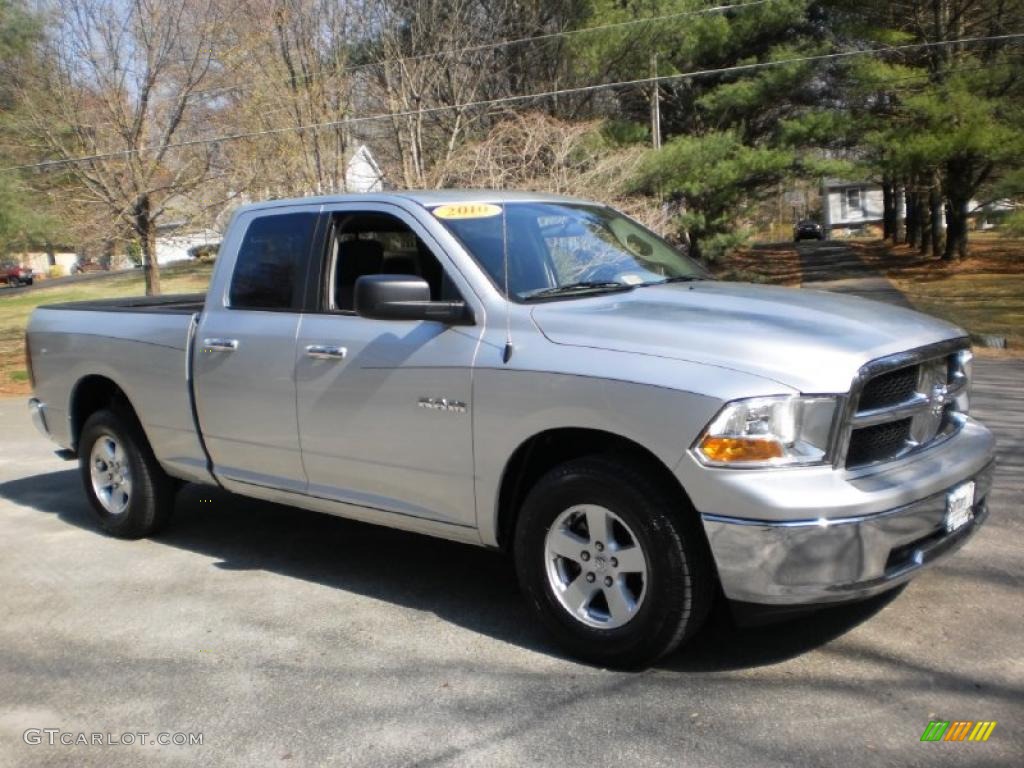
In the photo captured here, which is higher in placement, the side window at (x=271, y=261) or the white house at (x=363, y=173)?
the white house at (x=363, y=173)

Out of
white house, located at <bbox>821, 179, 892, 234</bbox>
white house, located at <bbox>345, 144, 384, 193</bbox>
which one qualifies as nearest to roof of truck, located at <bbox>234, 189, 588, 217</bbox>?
white house, located at <bbox>345, 144, 384, 193</bbox>

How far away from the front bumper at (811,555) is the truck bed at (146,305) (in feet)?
12.0

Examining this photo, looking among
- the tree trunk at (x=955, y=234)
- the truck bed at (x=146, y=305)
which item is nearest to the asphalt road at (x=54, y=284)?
the tree trunk at (x=955, y=234)

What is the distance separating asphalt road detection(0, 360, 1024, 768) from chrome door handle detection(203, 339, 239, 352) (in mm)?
1287

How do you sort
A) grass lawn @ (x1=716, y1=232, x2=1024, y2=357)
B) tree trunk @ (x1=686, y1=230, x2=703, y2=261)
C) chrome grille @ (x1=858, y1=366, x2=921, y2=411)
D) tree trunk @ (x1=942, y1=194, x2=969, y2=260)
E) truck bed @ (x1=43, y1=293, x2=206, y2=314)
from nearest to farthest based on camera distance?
1. chrome grille @ (x1=858, y1=366, x2=921, y2=411)
2. truck bed @ (x1=43, y1=293, x2=206, y2=314)
3. grass lawn @ (x1=716, y1=232, x2=1024, y2=357)
4. tree trunk @ (x1=686, y1=230, x2=703, y2=261)
5. tree trunk @ (x1=942, y1=194, x2=969, y2=260)

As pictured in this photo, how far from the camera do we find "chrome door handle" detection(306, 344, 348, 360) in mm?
4789

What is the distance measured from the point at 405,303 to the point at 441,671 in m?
1.58

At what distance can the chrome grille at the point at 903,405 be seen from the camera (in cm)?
362

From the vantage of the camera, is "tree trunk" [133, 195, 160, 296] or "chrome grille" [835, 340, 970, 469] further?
"tree trunk" [133, 195, 160, 296]

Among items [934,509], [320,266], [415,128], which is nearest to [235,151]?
[415,128]

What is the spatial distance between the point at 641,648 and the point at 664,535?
1.65 feet

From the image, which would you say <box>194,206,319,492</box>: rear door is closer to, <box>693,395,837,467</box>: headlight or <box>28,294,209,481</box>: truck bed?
<box>28,294,209,481</box>: truck bed

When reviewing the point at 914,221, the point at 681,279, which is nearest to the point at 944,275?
the point at 914,221

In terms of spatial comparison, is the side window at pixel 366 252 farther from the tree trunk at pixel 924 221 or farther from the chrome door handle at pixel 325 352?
the tree trunk at pixel 924 221
